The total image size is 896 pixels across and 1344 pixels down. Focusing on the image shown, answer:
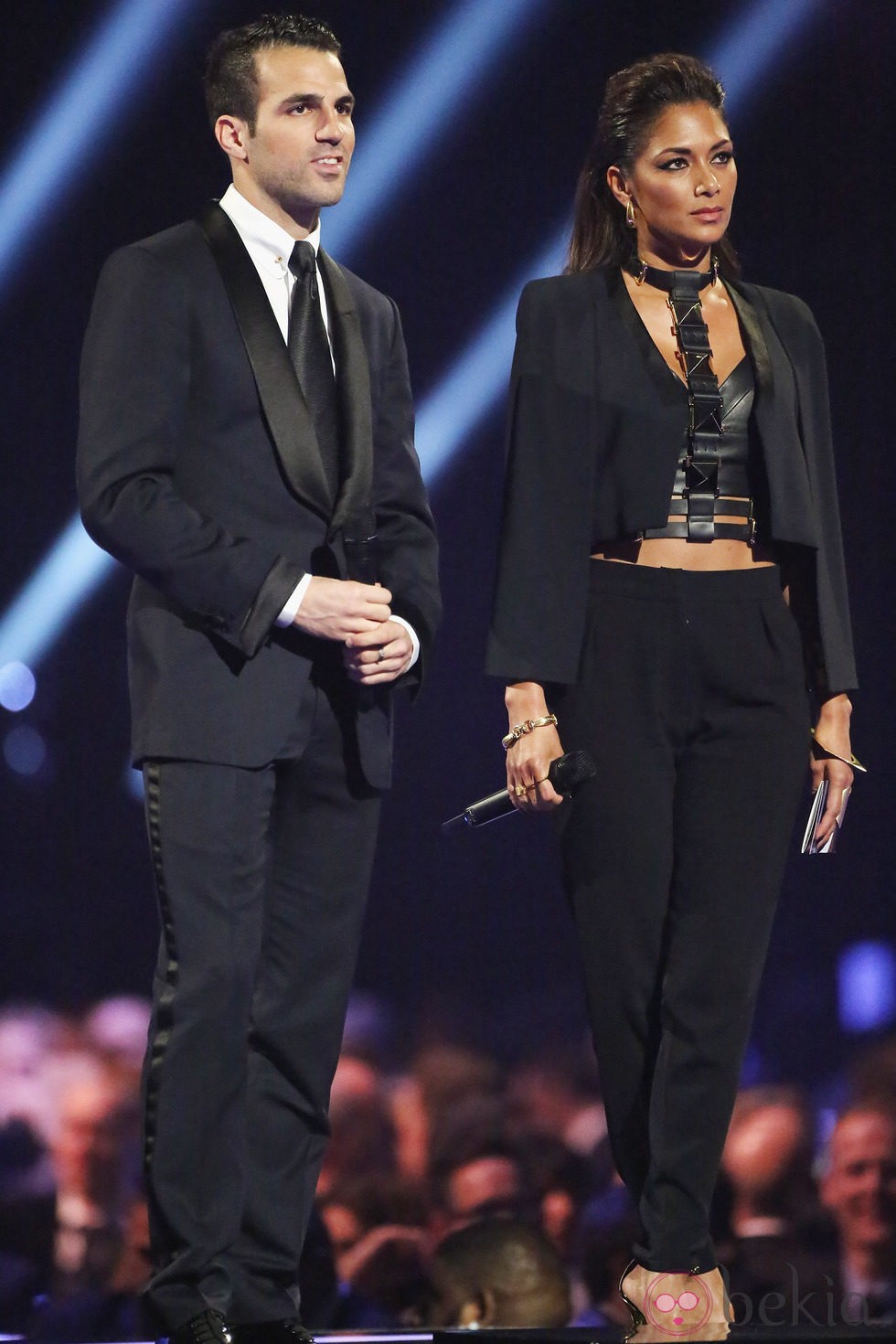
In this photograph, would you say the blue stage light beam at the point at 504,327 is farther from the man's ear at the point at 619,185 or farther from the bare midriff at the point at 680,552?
the bare midriff at the point at 680,552

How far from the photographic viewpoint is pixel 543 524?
236cm

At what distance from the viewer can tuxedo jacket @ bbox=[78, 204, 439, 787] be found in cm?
217

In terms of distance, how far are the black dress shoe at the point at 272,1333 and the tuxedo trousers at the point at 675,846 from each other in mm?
474

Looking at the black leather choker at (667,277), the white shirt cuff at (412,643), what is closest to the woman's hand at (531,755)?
the white shirt cuff at (412,643)

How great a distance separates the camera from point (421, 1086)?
3414 mm

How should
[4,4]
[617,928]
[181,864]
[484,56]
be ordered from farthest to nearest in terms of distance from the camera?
1. [484,56]
2. [4,4]
3. [617,928]
4. [181,864]

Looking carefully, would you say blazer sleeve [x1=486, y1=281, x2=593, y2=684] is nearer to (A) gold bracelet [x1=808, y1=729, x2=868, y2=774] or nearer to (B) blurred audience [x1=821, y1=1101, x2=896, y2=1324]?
(A) gold bracelet [x1=808, y1=729, x2=868, y2=774]

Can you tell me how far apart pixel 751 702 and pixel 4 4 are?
2.10 meters

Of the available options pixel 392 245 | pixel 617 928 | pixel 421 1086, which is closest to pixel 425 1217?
pixel 421 1086

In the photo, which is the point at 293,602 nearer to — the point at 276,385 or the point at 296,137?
the point at 276,385

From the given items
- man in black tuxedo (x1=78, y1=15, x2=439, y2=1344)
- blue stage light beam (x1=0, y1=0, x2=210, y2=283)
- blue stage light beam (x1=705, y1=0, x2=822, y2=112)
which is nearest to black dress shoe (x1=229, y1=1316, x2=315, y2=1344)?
man in black tuxedo (x1=78, y1=15, x2=439, y2=1344)

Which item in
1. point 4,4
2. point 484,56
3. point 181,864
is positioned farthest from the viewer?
point 484,56

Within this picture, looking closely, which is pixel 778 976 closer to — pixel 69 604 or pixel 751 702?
pixel 751 702

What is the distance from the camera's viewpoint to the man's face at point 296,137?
7.61 feet
